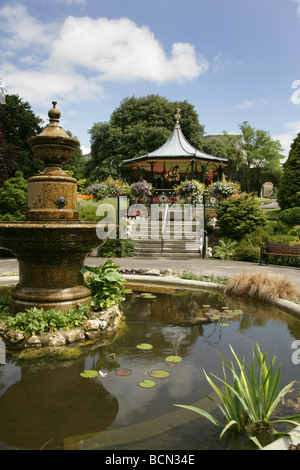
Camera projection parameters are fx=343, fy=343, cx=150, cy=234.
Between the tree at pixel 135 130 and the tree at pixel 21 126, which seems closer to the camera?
the tree at pixel 21 126

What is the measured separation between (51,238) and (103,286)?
1.21 metres

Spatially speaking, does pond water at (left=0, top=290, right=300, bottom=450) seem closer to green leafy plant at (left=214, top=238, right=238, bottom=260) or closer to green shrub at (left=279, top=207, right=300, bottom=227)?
green leafy plant at (left=214, top=238, right=238, bottom=260)

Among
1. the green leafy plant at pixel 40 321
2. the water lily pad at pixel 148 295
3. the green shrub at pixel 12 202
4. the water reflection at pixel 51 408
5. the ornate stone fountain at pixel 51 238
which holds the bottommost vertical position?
the water reflection at pixel 51 408

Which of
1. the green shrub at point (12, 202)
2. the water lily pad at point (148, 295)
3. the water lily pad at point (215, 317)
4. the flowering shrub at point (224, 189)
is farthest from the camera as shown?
the flowering shrub at point (224, 189)

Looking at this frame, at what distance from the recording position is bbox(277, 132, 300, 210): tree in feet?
70.8

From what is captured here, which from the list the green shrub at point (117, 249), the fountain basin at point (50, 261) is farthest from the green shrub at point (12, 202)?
the fountain basin at point (50, 261)

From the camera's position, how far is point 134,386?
3.03 meters

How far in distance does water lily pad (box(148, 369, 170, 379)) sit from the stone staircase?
406 inches

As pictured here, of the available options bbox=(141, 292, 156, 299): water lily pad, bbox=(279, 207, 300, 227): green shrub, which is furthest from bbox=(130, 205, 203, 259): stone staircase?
bbox=(141, 292, 156, 299): water lily pad

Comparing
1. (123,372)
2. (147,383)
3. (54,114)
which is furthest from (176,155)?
(147,383)

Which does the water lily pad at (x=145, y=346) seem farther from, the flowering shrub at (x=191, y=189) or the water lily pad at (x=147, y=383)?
the flowering shrub at (x=191, y=189)

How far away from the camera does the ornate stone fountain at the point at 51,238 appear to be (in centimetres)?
415
